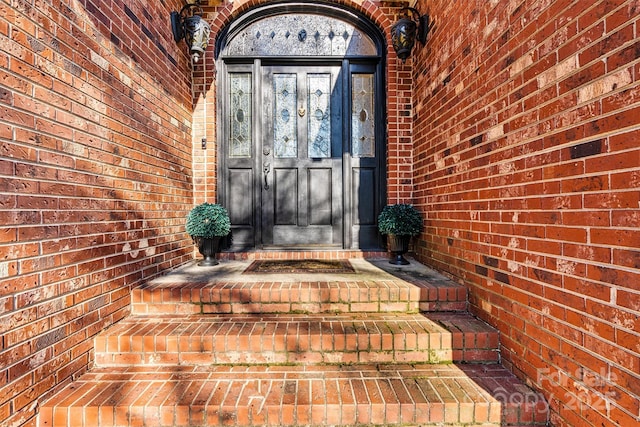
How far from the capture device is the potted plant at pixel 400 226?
2703 millimetres

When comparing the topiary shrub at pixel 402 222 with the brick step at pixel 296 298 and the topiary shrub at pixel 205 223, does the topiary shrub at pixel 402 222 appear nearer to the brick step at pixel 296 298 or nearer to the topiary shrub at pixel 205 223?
the brick step at pixel 296 298

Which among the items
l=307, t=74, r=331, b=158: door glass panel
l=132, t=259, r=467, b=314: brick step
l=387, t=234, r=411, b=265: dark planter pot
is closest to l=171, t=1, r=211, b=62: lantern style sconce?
l=307, t=74, r=331, b=158: door glass panel

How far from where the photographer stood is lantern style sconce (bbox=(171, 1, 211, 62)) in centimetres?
273

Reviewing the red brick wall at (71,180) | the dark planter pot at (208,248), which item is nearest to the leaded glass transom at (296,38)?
the red brick wall at (71,180)

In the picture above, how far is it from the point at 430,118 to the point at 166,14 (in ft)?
8.76

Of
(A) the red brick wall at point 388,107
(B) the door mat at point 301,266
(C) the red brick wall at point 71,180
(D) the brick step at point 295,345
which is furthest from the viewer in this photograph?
(A) the red brick wall at point 388,107

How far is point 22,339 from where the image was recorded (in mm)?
1278

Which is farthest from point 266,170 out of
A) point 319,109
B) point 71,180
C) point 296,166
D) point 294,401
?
point 294,401

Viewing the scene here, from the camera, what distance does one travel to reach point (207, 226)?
2.62 metres

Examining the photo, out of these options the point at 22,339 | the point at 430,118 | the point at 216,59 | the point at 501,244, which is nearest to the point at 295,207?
the point at 430,118

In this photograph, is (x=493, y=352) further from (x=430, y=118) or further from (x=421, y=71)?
(x=421, y=71)

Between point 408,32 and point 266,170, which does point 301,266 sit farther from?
point 408,32

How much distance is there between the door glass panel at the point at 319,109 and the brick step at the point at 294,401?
2454 mm

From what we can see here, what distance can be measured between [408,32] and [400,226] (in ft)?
6.49
